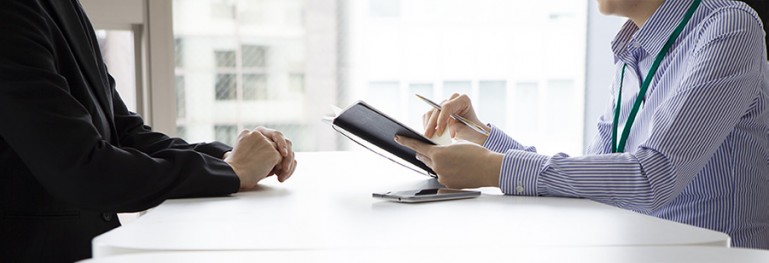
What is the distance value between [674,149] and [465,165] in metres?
0.34

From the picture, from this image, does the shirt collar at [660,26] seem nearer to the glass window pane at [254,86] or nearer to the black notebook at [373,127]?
the black notebook at [373,127]

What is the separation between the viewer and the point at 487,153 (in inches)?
56.7

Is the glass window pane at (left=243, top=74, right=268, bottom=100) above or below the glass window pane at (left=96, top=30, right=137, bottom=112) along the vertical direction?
below

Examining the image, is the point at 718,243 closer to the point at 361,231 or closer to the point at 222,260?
the point at 361,231

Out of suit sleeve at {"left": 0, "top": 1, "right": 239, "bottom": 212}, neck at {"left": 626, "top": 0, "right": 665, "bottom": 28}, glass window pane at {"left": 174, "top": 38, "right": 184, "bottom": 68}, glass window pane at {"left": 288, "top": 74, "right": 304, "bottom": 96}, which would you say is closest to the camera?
suit sleeve at {"left": 0, "top": 1, "right": 239, "bottom": 212}

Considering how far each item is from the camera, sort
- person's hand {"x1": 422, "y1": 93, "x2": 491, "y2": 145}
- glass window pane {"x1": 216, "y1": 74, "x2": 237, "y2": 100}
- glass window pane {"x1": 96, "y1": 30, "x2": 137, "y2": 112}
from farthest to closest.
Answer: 1. glass window pane {"x1": 216, "y1": 74, "x2": 237, "y2": 100}
2. glass window pane {"x1": 96, "y1": 30, "x2": 137, "y2": 112}
3. person's hand {"x1": 422, "y1": 93, "x2": 491, "y2": 145}

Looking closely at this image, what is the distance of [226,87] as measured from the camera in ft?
13.8

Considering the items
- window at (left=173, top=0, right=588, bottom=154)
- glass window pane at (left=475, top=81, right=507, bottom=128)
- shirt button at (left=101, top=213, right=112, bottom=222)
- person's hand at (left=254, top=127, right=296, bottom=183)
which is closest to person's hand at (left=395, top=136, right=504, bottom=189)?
person's hand at (left=254, top=127, right=296, bottom=183)

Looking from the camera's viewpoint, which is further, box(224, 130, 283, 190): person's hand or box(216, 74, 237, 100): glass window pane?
box(216, 74, 237, 100): glass window pane

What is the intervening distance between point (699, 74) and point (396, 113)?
3322 millimetres

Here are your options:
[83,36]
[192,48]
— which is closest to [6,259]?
[83,36]

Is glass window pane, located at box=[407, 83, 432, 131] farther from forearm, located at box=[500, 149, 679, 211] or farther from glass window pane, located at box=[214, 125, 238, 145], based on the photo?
forearm, located at box=[500, 149, 679, 211]

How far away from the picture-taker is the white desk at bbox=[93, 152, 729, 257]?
3.20ft

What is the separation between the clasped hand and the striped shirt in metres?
0.41
